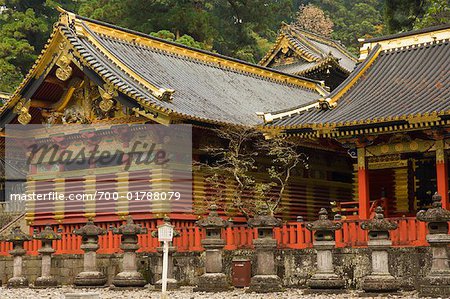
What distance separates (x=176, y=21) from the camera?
178 ft

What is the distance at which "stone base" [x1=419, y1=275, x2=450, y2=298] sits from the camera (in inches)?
665

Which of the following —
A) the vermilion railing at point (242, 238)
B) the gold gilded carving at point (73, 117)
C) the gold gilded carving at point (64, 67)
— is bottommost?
the vermilion railing at point (242, 238)

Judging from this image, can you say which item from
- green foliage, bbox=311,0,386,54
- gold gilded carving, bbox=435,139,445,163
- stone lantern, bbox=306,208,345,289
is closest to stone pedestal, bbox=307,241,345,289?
stone lantern, bbox=306,208,345,289

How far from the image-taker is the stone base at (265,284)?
64.2 ft

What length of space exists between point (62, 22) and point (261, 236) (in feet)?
38.0

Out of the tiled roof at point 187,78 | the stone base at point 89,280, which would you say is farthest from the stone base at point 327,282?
the tiled roof at point 187,78

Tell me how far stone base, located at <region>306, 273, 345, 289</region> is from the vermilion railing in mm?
2076

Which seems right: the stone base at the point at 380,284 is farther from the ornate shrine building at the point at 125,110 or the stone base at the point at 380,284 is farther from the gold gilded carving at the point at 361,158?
the gold gilded carving at the point at 361,158

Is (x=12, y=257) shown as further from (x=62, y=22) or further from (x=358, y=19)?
(x=358, y=19)

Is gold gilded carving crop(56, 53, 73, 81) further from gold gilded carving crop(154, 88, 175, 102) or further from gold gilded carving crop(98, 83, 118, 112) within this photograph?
gold gilded carving crop(154, 88, 175, 102)

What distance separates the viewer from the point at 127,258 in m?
21.9

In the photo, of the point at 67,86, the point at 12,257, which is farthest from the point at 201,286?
the point at 67,86

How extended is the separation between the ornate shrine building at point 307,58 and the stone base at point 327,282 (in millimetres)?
27320

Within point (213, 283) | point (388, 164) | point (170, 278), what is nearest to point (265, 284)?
point (213, 283)
